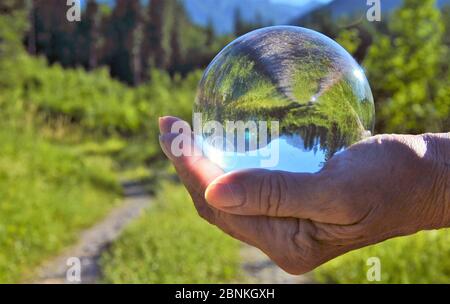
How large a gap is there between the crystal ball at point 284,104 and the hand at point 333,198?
8cm

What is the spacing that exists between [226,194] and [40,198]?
6210mm

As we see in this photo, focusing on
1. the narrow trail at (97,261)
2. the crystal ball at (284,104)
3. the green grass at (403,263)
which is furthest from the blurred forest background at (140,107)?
the crystal ball at (284,104)

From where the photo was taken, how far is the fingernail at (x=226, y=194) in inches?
65.7

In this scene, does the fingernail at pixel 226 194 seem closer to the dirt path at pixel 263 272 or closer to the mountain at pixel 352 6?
A: the dirt path at pixel 263 272

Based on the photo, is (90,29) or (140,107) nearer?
(90,29)

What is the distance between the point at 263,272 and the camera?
566 cm

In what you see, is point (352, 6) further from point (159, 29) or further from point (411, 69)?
point (159, 29)

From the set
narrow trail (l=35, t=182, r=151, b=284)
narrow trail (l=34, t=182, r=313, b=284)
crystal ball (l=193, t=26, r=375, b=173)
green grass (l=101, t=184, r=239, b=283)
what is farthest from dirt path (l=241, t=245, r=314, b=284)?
crystal ball (l=193, t=26, r=375, b=173)

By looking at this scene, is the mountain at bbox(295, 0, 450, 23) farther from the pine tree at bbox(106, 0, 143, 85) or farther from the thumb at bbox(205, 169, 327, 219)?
the pine tree at bbox(106, 0, 143, 85)

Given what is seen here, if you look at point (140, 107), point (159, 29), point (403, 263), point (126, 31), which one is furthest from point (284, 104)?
point (140, 107)

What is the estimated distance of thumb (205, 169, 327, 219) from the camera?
1681 mm

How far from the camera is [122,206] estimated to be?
9.41 meters
